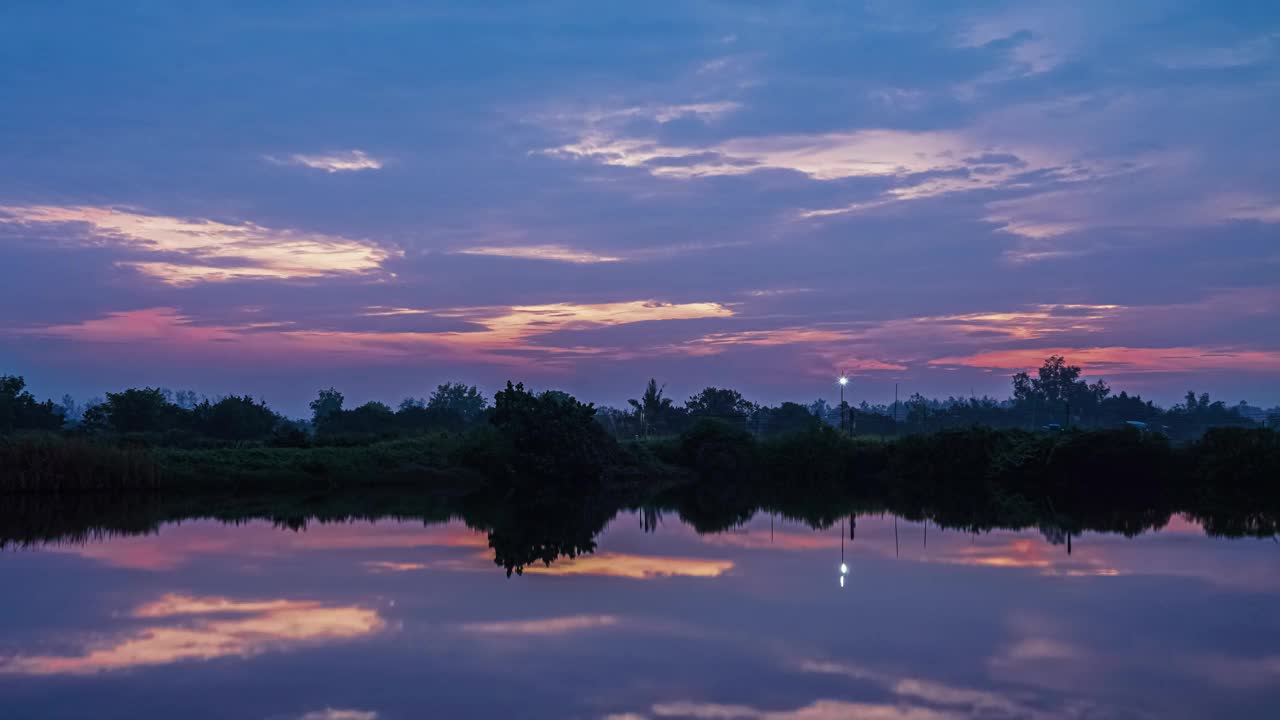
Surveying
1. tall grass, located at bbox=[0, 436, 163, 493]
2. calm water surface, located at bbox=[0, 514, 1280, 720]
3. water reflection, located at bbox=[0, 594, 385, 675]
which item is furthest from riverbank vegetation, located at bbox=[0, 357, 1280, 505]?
water reflection, located at bbox=[0, 594, 385, 675]

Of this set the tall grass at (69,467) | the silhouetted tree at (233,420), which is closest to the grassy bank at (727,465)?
the tall grass at (69,467)

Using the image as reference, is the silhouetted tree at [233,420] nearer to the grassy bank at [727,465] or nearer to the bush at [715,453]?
the grassy bank at [727,465]

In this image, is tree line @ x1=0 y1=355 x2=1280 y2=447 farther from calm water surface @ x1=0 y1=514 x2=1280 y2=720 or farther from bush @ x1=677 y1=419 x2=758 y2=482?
calm water surface @ x1=0 y1=514 x2=1280 y2=720

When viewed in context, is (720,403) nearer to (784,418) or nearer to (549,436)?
(784,418)

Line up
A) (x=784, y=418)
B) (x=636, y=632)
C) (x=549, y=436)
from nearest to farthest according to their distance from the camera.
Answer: (x=636, y=632) < (x=549, y=436) < (x=784, y=418)

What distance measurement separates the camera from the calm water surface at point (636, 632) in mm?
7371

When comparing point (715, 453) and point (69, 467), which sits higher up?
point (715, 453)

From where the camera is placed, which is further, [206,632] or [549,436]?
[549,436]

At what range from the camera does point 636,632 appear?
963 cm

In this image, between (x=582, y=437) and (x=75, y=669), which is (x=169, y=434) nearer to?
(x=582, y=437)

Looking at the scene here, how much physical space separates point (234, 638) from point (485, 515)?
36.9 ft

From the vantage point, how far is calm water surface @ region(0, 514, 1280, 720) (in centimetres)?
737

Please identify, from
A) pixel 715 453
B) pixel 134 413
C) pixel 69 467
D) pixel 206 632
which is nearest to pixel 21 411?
pixel 134 413

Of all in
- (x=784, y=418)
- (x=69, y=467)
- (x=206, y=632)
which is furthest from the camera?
(x=784, y=418)
